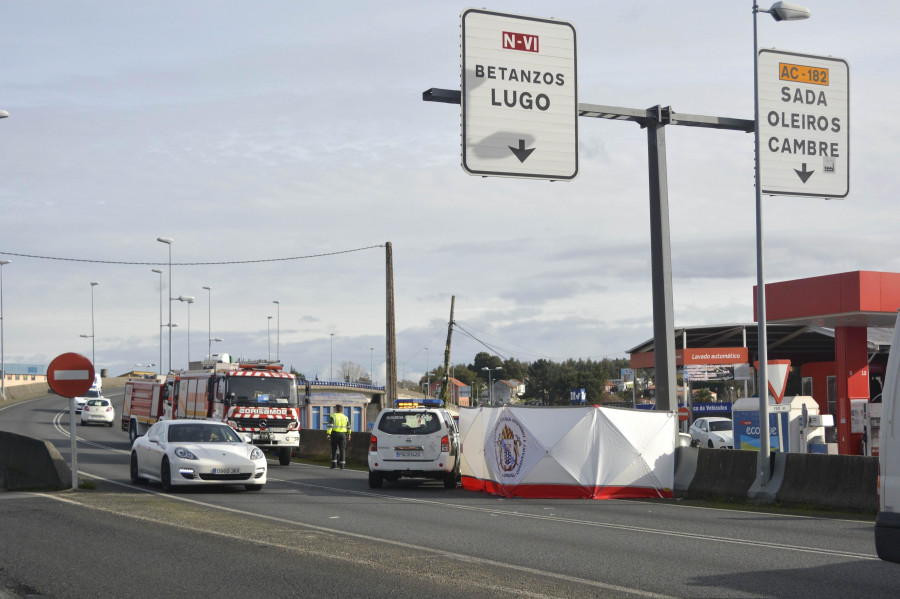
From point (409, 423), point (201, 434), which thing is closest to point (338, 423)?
point (409, 423)

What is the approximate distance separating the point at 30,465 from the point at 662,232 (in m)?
13.9

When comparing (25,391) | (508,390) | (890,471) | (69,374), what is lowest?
(508,390)

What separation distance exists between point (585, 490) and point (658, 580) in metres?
9.27

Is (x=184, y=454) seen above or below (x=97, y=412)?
above

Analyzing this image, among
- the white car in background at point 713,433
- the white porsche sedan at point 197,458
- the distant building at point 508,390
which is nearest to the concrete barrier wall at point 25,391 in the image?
the white car in background at point 713,433

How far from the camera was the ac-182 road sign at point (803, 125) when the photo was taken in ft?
58.6

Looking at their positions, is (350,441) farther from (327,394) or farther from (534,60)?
(327,394)

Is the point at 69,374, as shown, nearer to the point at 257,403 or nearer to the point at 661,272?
the point at 661,272

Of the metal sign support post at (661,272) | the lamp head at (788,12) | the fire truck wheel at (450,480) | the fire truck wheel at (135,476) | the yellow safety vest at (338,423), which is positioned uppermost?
the lamp head at (788,12)

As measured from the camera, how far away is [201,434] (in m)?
19.0

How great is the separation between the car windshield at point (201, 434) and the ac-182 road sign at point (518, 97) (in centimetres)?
773

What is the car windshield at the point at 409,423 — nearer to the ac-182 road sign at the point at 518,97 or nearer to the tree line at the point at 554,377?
the ac-182 road sign at the point at 518,97

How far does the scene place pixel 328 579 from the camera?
8633mm

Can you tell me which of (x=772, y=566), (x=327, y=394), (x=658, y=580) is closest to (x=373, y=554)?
(x=658, y=580)
